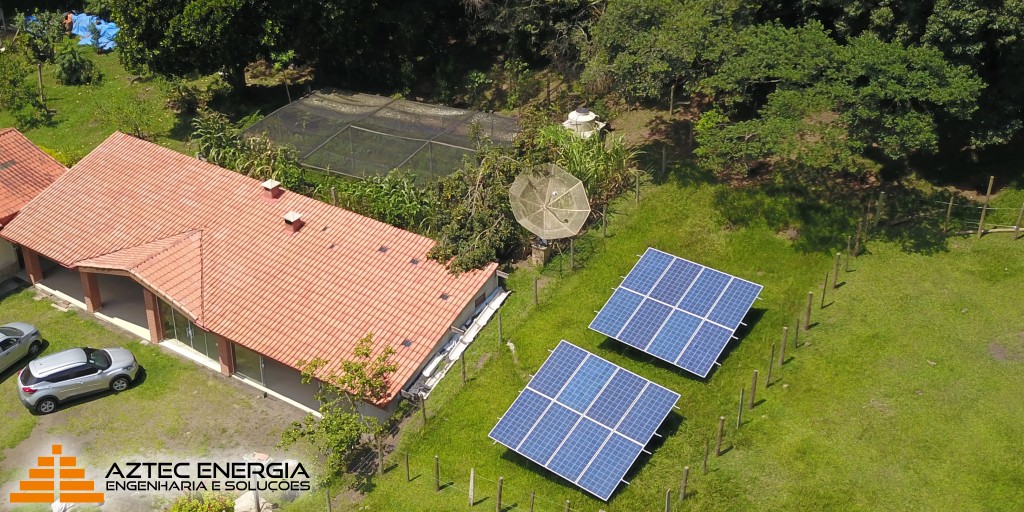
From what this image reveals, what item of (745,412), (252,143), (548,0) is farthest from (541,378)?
(548,0)

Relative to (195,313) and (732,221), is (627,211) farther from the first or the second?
(195,313)

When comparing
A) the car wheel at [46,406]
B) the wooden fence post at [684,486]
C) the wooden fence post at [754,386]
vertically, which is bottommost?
the car wheel at [46,406]

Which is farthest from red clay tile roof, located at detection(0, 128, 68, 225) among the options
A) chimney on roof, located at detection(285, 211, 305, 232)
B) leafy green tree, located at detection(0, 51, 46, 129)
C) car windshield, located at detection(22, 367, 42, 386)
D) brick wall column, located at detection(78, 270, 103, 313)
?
chimney on roof, located at detection(285, 211, 305, 232)

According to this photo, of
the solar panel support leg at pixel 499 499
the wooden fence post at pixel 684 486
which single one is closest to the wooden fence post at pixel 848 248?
the wooden fence post at pixel 684 486

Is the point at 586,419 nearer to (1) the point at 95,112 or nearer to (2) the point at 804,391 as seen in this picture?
(2) the point at 804,391

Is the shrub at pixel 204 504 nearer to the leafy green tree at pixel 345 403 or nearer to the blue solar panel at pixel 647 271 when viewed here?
the leafy green tree at pixel 345 403

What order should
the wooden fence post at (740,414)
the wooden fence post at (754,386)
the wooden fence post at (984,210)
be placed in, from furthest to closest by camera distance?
the wooden fence post at (984,210) < the wooden fence post at (754,386) < the wooden fence post at (740,414)

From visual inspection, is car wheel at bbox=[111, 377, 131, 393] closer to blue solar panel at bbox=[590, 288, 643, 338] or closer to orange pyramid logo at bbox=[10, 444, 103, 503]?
orange pyramid logo at bbox=[10, 444, 103, 503]
